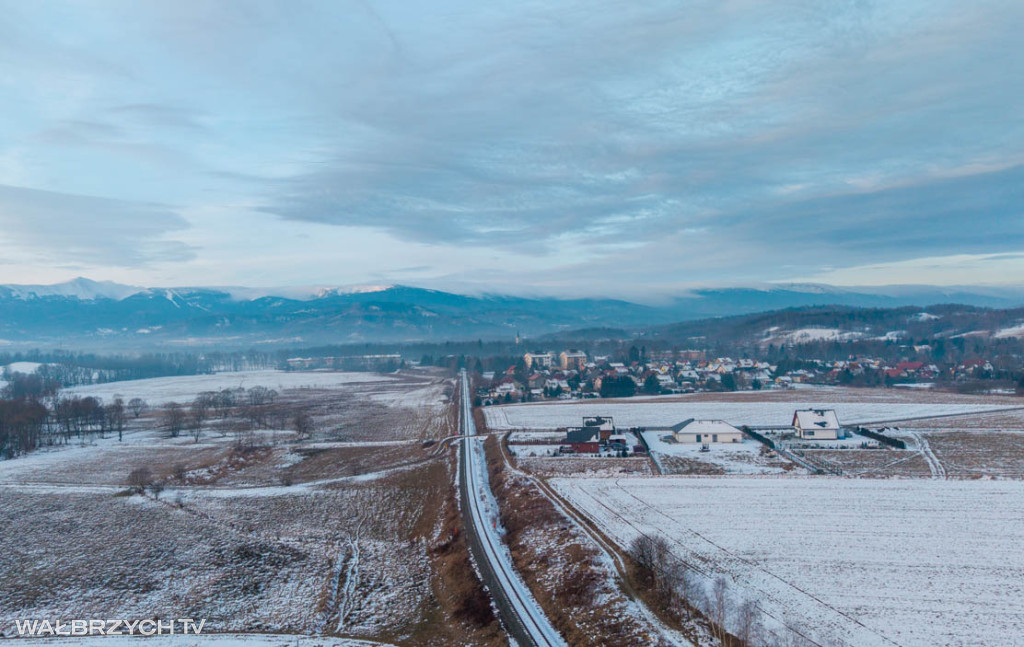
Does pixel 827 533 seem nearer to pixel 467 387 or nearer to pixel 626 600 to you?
pixel 626 600

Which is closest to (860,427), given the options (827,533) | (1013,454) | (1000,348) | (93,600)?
(1013,454)

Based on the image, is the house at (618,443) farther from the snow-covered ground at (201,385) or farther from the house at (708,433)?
the snow-covered ground at (201,385)

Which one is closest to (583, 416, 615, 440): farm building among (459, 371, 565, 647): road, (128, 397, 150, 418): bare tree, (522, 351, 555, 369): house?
(459, 371, 565, 647): road

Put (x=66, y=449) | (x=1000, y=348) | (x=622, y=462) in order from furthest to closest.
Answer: (x=1000, y=348), (x=66, y=449), (x=622, y=462)

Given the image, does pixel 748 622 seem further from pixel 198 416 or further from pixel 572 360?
pixel 572 360

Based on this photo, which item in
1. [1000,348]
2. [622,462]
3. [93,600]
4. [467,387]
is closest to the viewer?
[93,600]

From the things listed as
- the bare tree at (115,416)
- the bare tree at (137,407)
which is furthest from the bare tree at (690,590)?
the bare tree at (137,407)

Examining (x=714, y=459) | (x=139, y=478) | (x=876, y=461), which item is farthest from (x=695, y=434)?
(x=139, y=478)
